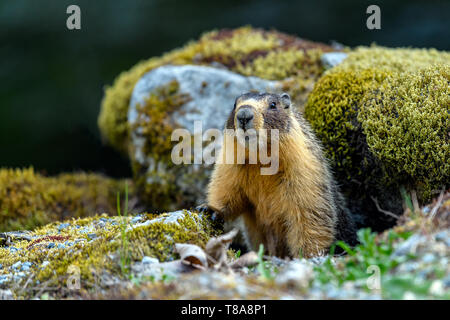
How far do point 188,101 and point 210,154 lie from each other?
1157 millimetres

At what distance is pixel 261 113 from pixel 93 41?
29.9 feet

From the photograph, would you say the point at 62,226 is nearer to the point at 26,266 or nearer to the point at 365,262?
the point at 26,266

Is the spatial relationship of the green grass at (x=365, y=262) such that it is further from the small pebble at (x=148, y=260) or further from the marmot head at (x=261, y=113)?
the marmot head at (x=261, y=113)

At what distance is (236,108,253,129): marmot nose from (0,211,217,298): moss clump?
50.0 inches

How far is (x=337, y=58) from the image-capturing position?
31.2 ft

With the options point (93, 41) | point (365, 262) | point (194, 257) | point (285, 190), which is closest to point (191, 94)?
point (285, 190)

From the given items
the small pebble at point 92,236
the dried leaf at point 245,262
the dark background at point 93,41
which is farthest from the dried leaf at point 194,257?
the dark background at point 93,41

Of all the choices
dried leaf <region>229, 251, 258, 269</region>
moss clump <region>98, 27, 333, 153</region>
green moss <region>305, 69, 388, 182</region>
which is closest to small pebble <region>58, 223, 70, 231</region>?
dried leaf <region>229, 251, 258, 269</region>

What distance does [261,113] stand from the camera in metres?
6.22

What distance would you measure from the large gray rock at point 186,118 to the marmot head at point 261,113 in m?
2.50

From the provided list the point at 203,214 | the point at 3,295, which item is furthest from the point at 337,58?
the point at 3,295

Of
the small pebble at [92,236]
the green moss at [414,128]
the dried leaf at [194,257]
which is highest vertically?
the green moss at [414,128]

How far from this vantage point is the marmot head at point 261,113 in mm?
5996
